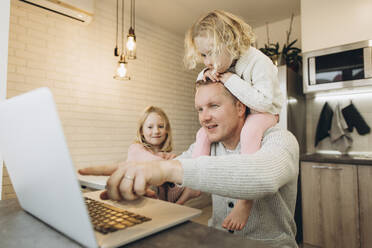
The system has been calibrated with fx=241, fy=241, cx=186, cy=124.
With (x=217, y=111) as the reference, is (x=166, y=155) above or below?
below

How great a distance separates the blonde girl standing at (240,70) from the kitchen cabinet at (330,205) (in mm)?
1662

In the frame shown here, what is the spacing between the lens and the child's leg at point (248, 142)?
1.00 metres

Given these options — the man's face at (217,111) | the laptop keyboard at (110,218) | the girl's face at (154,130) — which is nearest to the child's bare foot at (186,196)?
the man's face at (217,111)

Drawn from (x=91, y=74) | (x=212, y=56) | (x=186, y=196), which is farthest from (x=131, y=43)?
(x=186, y=196)

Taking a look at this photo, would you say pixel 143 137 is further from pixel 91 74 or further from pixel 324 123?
pixel 324 123

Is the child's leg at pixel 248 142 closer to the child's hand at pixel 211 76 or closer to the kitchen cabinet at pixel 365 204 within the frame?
the child's hand at pixel 211 76

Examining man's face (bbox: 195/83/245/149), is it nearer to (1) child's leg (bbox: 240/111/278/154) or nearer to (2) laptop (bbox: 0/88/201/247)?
(1) child's leg (bbox: 240/111/278/154)

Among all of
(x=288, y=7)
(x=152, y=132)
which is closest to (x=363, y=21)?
(x=288, y=7)

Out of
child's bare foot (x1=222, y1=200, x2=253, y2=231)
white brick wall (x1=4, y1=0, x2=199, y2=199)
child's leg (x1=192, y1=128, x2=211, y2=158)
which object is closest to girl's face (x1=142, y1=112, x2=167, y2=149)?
white brick wall (x1=4, y1=0, x2=199, y2=199)

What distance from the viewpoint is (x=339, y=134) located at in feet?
9.73

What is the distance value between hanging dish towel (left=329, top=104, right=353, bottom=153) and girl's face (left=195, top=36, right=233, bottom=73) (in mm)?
2397

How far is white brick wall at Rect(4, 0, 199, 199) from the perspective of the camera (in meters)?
2.49

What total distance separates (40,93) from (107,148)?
115 inches

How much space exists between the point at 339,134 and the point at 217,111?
250cm
